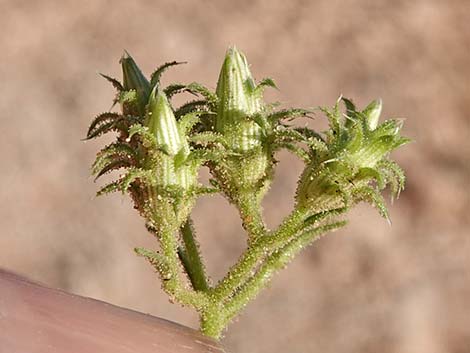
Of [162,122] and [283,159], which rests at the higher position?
[283,159]

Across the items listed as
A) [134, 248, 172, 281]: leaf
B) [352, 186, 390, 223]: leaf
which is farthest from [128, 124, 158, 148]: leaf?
[352, 186, 390, 223]: leaf

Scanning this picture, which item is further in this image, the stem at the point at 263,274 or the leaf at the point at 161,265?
the stem at the point at 263,274

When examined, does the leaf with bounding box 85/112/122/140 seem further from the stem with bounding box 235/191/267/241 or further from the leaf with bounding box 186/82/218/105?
the stem with bounding box 235/191/267/241

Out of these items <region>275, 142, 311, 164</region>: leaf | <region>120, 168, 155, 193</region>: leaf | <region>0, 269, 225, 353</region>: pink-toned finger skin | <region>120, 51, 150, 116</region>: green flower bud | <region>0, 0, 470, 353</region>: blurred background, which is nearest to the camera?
<region>0, 269, 225, 353</region>: pink-toned finger skin

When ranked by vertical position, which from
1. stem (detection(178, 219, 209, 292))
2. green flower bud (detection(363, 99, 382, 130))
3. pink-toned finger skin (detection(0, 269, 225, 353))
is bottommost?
pink-toned finger skin (detection(0, 269, 225, 353))

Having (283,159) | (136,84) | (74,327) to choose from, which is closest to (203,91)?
(136,84)

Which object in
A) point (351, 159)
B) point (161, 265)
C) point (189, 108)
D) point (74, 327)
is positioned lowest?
point (74, 327)

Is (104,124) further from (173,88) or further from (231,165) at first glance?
(231,165)

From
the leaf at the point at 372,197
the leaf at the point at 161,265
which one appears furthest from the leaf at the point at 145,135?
the leaf at the point at 372,197

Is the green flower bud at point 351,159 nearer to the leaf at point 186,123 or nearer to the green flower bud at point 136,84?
the leaf at point 186,123
